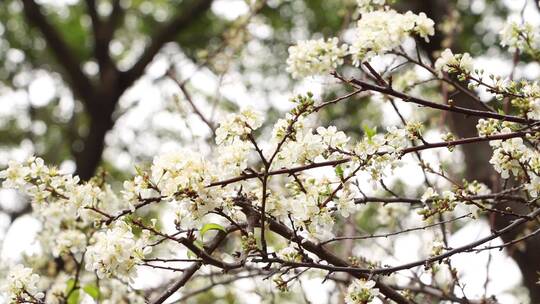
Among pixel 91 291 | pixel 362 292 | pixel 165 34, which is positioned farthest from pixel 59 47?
pixel 362 292

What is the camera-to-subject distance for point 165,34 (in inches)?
249

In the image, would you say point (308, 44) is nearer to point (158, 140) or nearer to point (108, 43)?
point (108, 43)

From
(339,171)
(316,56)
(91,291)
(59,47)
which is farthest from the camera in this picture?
(59,47)

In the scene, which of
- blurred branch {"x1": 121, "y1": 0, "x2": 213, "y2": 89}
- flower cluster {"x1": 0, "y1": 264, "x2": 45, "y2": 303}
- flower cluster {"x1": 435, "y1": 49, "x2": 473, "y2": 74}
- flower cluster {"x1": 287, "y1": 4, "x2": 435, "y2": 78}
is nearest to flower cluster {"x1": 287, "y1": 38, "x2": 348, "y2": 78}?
flower cluster {"x1": 287, "y1": 4, "x2": 435, "y2": 78}

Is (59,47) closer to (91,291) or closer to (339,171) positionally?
(91,291)

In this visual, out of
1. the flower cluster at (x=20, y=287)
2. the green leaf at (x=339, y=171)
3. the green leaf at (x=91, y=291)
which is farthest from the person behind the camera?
the green leaf at (x=91, y=291)

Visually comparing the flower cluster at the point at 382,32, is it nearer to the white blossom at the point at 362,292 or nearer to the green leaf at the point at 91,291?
the white blossom at the point at 362,292

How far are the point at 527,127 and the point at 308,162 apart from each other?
0.60 meters

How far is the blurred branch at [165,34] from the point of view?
6.33 metres

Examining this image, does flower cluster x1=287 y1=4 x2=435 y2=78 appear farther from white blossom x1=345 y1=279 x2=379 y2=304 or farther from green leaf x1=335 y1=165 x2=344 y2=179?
white blossom x1=345 y1=279 x2=379 y2=304

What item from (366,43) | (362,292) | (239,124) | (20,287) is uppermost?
(366,43)

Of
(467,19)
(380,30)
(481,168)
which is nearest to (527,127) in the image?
(380,30)

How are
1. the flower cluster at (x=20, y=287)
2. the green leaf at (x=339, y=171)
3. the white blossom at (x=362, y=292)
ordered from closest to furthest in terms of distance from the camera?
the white blossom at (x=362, y=292)
the green leaf at (x=339, y=171)
the flower cluster at (x=20, y=287)

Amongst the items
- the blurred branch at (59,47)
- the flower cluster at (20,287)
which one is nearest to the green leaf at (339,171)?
the flower cluster at (20,287)
